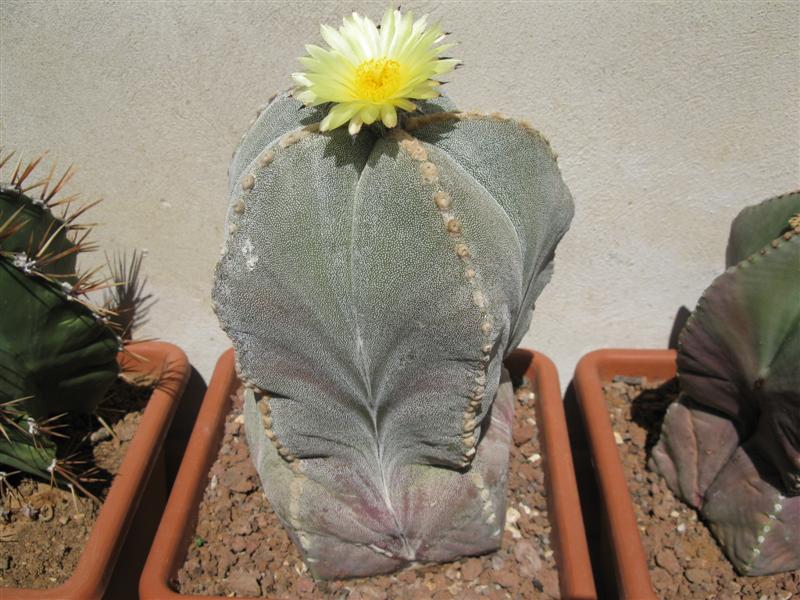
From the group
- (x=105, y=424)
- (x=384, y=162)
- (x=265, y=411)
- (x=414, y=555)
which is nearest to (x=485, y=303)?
(x=384, y=162)

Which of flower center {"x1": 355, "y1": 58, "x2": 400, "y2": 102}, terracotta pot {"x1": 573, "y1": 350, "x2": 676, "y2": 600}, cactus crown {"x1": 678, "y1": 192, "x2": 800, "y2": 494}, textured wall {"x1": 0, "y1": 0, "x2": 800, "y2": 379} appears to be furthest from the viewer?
textured wall {"x1": 0, "y1": 0, "x2": 800, "y2": 379}

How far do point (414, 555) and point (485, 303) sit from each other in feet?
1.74

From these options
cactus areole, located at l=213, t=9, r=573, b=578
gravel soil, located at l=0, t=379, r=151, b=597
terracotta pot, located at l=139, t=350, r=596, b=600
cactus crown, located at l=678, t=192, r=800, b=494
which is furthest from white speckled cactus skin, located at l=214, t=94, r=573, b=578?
gravel soil, located at l=0, t=379, r=151, b=597

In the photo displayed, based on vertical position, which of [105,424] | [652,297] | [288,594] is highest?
[105,424]

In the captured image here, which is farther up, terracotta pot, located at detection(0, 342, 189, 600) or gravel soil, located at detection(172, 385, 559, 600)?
terracotta pot, located at detection(0, 342, 189, 600)

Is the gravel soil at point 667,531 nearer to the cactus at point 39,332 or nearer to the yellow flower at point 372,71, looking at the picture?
the yellow flower at point 372,71

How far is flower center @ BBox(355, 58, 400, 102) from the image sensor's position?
903 millimetres

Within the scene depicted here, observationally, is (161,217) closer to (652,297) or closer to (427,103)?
(427,103)

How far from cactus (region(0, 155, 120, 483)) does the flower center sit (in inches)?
25.7

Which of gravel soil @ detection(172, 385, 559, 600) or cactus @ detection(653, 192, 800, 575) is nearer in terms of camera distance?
cactus @ detection(653, 192, 800, 575)

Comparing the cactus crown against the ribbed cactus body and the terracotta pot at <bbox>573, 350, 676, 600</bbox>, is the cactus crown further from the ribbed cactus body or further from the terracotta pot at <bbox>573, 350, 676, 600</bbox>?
the ribbed cactus body

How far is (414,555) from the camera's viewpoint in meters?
1.25

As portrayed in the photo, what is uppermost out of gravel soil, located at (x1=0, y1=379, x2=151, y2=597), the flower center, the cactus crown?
the flower center

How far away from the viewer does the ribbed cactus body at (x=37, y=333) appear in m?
1.22
